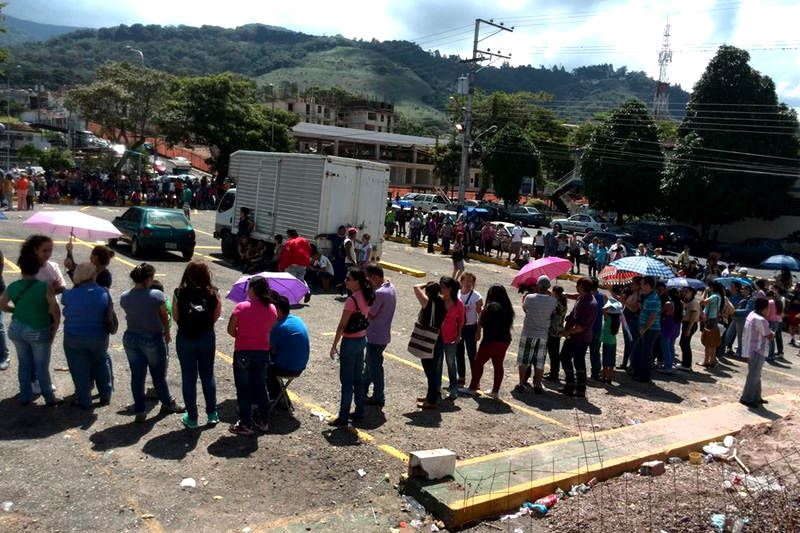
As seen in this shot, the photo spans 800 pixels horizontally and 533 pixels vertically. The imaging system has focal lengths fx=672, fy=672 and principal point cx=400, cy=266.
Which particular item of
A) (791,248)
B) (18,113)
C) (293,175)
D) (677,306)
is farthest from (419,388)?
(18,113)

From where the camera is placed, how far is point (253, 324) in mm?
6402

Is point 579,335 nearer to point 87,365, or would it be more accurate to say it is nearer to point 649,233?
point 87,365

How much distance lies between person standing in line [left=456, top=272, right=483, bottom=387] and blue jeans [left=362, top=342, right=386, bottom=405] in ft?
4.70

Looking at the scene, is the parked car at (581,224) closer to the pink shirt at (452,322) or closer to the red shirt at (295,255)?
the red shirt at (295,255)

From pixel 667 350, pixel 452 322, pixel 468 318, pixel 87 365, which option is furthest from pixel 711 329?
pixel 87 365

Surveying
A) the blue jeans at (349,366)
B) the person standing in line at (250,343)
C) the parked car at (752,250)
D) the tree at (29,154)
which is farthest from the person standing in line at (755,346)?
the tree at (29,154)

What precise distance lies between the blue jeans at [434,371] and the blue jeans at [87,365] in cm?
349

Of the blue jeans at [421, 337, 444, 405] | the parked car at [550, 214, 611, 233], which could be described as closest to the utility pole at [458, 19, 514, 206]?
the parked car at [550, 214, 611, 233]

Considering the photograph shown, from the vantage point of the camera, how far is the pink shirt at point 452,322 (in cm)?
802

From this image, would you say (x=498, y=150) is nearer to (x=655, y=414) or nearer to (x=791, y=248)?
(x=791, y=248)

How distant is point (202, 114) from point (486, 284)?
27960 mm

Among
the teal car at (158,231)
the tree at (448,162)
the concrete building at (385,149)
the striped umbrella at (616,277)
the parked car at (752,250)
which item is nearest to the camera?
the striped umbrella at (616,277)

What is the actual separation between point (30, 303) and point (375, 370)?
3632mm

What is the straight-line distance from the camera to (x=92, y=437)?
20.7ft
